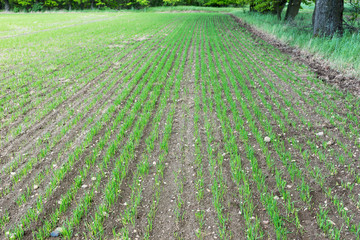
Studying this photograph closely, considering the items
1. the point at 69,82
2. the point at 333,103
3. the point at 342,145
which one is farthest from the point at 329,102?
the point at 69,82

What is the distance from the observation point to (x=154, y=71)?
30.0 feet

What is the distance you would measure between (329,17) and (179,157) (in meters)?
11.0

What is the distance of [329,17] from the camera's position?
11.0 m

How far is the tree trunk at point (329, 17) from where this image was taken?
425 inches

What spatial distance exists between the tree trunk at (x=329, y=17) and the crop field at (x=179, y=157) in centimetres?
456

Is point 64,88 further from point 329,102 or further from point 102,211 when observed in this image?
point 329,102

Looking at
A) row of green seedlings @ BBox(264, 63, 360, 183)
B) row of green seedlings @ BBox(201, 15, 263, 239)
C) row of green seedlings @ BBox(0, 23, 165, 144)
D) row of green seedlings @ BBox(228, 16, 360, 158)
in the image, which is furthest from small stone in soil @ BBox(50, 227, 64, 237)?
row of green seedlings @ BBox(228, 16, 360, 158)

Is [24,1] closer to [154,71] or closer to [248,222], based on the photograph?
[154,71]

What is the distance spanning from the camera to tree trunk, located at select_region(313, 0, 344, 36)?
10.8 m

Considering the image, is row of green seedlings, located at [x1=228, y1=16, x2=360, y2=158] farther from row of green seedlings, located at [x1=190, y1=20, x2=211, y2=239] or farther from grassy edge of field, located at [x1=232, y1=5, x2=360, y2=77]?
row of green seedlings, located at [x1=190, y1=20, x2=211, y2=239]

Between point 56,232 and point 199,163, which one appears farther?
point 199,163

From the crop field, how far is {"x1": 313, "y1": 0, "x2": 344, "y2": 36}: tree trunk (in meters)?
4.56

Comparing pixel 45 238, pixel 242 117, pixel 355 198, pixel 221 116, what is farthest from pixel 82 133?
pixel 355 198

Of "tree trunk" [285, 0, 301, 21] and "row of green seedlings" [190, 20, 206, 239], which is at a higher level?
"tree trunk" [285, 0, 301, 21]
